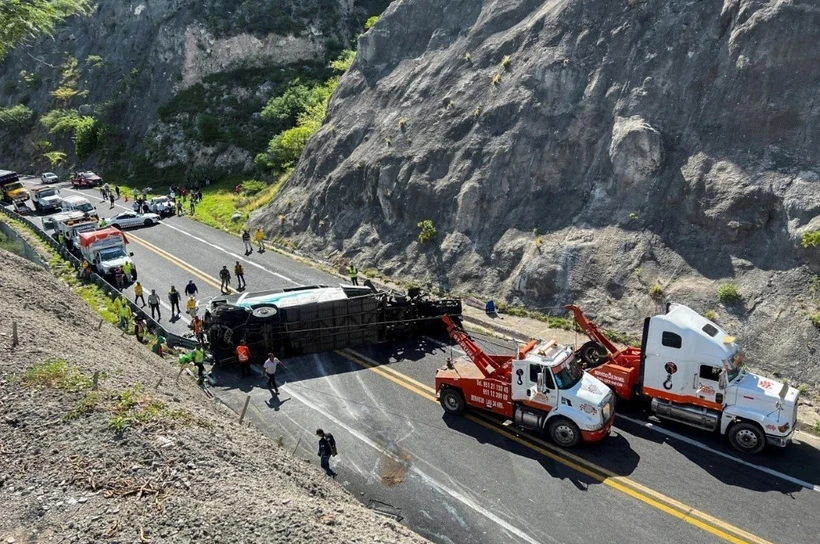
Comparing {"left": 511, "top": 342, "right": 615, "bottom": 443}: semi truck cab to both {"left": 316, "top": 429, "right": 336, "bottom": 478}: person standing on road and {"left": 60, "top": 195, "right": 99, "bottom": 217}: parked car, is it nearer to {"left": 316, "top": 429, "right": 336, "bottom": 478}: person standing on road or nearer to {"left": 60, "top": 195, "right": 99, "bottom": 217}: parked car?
{"left": 316, "top": 429, "right": 336, "bottom": 478}: person standing on road

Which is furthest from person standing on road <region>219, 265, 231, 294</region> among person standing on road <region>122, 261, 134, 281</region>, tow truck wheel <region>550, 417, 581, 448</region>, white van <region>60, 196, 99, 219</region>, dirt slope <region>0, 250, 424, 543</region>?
white van <region>60, 196, 99, 219</region>

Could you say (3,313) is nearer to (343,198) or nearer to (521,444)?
(521,444)

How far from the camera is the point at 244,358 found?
19859 mm

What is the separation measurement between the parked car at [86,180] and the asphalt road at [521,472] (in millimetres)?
44083

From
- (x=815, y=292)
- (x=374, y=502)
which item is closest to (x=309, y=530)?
(x=374, y=502)

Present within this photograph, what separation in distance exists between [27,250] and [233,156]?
21.7 m

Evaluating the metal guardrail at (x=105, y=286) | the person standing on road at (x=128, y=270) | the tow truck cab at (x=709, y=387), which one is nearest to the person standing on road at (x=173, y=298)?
the metal guardrail at (x=105, y=286)

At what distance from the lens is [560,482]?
14094 millimetres

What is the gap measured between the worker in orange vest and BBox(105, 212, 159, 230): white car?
23.8 m

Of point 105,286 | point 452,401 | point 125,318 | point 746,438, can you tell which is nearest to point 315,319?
point 452,401

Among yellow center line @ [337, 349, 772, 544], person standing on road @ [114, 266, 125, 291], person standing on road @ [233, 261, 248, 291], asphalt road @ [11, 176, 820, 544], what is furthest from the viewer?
person standing on road @ [114, 266, 125, 291]

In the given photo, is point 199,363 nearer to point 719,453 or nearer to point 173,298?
point 173,298

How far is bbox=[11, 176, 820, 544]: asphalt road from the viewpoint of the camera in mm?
12617

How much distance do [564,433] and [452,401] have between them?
131 inches
